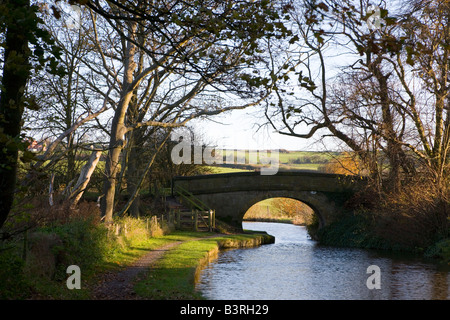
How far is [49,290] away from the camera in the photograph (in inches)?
303

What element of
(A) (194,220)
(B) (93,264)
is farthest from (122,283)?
(A) (194,220)

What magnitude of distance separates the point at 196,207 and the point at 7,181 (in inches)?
808

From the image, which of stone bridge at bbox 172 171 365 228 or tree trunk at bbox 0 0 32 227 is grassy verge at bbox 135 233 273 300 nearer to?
tree trunk at bbox 0 0 32 227

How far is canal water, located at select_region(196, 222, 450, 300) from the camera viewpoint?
10406mm

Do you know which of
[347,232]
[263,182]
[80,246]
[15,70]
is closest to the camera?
[15,70]

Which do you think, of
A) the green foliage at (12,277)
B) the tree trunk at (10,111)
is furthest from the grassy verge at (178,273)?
the tree trunk at (10,111)

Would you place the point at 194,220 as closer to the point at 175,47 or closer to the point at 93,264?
the point at 93,264

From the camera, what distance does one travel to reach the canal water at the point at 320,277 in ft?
34.1

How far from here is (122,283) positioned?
947 cm

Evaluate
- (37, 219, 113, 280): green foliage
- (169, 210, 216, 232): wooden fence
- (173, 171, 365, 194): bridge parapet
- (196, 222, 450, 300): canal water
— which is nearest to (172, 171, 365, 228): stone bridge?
(173, 171, 365, 194): bridge parapet

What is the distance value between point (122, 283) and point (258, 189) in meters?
18.4

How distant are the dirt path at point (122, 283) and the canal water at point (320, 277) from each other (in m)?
1.43

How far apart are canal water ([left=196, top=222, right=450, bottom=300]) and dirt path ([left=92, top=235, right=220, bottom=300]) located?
143 cm
